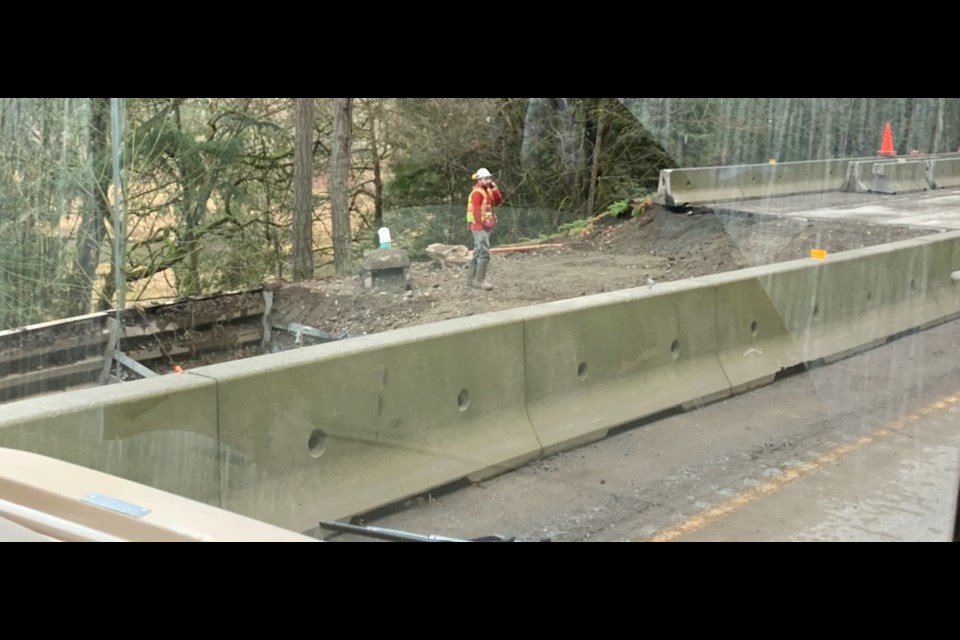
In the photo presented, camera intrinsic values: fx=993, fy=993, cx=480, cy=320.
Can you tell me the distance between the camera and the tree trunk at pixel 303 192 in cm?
1031

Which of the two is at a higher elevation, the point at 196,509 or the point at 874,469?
the point at 196,509

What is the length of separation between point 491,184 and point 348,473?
6630 millimetres

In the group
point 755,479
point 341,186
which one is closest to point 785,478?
point 755,479

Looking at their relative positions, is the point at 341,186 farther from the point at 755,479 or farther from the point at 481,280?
the point at 755,479

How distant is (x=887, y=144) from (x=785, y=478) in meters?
6.38

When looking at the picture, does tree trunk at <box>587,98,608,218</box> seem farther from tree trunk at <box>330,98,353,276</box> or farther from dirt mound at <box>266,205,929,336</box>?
tree trunk at <box>330,98,353,276</box>

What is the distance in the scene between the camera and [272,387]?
17.4ft

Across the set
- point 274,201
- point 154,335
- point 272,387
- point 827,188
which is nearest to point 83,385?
point 154,335

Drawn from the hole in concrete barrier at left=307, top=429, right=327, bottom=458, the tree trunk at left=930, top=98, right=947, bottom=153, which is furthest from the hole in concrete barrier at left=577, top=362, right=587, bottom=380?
the tree trunk at left=930, top=98, right=947, bottom=153

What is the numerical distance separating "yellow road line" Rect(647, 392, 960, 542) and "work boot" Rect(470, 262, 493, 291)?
6.14m

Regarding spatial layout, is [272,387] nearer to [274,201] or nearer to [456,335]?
[456,335]

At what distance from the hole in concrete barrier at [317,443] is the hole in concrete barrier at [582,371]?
233 cm

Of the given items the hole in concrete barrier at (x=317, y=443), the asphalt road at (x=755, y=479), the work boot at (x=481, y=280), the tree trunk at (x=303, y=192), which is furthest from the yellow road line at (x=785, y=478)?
the work boot at (x=481, y=280)

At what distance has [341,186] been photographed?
11.6m
